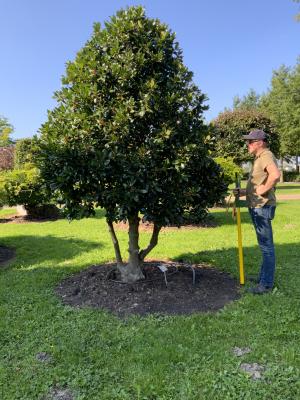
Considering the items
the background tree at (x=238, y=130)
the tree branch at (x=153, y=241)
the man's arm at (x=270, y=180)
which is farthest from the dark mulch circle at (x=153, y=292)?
the background tree at (x=238, y=130)

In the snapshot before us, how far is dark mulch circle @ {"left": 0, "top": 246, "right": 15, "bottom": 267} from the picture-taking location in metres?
7.10

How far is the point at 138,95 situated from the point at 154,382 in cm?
307

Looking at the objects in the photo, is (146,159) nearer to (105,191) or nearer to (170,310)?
(105,191)

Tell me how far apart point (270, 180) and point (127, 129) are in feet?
6.02

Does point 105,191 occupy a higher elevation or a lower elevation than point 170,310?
higher

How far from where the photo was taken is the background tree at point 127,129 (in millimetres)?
4352

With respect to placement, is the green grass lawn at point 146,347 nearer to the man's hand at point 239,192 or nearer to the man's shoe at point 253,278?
the man's shoe at point 253,278

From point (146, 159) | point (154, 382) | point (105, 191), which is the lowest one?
point (154, 382)

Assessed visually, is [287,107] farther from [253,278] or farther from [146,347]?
[146,347]

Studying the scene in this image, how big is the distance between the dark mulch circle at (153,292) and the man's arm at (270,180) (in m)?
→ 1.33

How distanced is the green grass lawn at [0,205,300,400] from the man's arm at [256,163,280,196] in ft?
4.17

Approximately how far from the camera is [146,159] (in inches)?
172

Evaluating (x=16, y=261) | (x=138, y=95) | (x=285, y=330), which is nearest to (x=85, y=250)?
(x=16, y=261)

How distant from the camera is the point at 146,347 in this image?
350 centimetres
